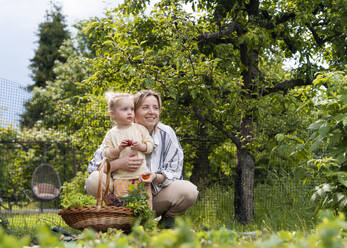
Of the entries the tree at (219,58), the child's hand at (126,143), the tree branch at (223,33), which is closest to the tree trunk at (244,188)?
the tree at (219,58)

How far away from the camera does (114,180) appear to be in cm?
298

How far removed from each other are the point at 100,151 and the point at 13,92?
562 centimetres

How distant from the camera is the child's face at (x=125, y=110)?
3016 millimetres

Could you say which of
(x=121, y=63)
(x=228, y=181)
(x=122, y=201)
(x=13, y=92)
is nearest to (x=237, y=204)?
(x=228, y=181)

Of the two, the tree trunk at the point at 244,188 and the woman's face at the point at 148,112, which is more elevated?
the woman's face at the point at 148,112

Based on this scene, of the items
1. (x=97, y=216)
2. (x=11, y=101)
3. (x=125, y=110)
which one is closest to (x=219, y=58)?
(x=125, y=110)

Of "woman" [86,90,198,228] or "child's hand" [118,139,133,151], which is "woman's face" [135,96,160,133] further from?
"child's hand" [118,139,133,151]

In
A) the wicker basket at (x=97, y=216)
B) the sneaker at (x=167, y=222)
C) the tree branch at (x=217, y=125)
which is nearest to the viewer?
the wicker basket at (x=97, y=216)

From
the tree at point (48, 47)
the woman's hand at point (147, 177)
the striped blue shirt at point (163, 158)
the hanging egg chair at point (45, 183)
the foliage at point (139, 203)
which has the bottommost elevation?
the hanging egg chair at point (45, 183)

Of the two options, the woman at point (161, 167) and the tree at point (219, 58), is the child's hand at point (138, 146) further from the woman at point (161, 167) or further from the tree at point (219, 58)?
the tree at point (219, 58)

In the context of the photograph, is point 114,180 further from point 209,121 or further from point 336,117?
point 209,121

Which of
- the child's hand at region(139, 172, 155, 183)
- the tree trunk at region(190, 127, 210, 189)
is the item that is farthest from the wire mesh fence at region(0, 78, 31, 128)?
the child's hand at region(139, 172, 155, 183)

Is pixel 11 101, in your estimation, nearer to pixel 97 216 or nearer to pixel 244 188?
pixel 244 188

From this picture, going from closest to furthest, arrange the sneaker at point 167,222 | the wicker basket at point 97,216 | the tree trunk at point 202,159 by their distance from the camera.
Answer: the wicker basket at point 97,216 < the sneaker at point 167,222 < the tree trunk at point 202,159
